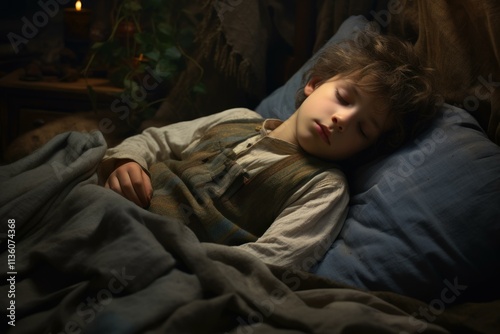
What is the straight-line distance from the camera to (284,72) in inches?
85.8

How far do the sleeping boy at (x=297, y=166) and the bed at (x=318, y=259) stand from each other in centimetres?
5

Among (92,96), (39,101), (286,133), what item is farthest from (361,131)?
(39,101)

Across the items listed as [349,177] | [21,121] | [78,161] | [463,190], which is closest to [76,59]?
[21,121]

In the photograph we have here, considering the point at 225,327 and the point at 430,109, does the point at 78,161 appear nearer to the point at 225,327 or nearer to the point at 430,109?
the point at 225,327

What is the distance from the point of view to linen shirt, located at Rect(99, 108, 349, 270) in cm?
121

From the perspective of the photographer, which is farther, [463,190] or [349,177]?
[349,177]

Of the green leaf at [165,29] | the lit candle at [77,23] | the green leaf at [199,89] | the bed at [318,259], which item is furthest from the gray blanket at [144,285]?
the lit candle at [77,23]

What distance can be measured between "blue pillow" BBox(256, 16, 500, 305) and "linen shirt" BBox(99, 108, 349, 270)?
0.03m

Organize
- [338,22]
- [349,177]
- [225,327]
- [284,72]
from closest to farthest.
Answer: [225,327] → [349,177] → [338,22] → [284,72]

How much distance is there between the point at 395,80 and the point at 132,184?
0.59 meters

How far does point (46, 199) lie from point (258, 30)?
107cm

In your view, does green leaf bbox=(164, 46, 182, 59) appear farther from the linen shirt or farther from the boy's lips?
the boy's lips

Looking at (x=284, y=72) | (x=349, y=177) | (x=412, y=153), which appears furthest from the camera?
(x=284, y=72)

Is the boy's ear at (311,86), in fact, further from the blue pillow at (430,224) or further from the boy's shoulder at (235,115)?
the blue pillow at (430,224)
